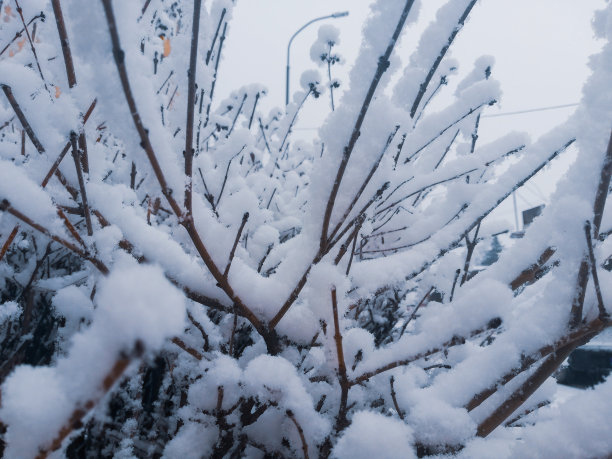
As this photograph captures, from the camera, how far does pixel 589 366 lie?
5.23 metres

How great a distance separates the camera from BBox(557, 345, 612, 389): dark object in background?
5.11m

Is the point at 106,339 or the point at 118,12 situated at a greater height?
the point at 118,12

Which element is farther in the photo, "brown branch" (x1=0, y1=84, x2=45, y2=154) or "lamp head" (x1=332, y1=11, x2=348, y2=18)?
"lamp head" (x1=332, y1=11, x2=348, y2=18)

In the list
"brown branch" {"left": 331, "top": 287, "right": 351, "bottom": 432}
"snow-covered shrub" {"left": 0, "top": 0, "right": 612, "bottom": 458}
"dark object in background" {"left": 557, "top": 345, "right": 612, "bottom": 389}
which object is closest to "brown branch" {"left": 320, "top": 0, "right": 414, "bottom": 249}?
"snow-covered shrub" {"left": 0, "top": 0, "right": 612, "bottom": 458}

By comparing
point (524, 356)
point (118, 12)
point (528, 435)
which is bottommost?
point (528, 435)

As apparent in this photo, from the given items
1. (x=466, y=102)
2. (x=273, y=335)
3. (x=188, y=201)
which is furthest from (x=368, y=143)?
(x=466, y=102)

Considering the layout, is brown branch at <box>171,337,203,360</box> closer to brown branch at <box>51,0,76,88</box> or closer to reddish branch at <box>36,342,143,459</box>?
reddish branch at <box>36,342,143,459</box>

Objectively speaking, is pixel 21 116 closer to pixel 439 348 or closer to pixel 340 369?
pixel 340 369

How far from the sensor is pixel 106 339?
317mm

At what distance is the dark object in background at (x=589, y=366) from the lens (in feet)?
16.8

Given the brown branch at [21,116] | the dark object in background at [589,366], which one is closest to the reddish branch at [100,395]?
the brown branch at [21,116]

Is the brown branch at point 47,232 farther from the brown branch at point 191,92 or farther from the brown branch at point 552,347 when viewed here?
the brown branch at point 552,347

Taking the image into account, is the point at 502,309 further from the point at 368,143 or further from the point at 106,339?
the point at 106,339

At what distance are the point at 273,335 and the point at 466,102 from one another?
0.94 metres
